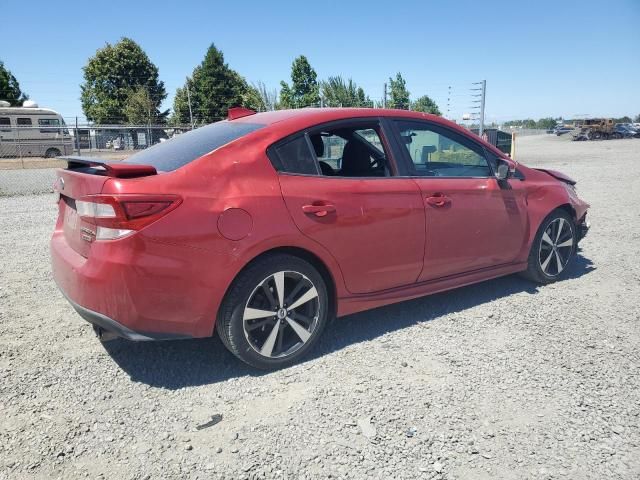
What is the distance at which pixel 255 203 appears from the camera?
281 cm

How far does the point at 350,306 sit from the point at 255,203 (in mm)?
1060

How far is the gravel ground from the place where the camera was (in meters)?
2.23

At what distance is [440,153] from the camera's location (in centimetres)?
401

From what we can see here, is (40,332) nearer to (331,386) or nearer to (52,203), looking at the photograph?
(331,386)

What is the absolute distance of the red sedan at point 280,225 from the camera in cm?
259

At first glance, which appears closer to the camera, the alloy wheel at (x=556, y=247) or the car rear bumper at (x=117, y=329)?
the car rear bumper at (x=117, y=329)

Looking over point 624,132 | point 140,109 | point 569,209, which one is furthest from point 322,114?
point 624,132

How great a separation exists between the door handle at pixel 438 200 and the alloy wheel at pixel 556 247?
1.42 metres

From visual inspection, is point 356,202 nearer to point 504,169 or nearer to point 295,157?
point 295,157

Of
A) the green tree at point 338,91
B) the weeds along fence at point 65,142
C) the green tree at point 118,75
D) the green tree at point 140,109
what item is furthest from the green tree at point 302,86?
the green tree at point 118,75

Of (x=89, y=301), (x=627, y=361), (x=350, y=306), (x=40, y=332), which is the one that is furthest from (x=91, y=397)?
(x=627, y=361)

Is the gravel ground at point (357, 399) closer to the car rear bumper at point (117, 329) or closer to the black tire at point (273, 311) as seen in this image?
the black tire at point (273, 311)

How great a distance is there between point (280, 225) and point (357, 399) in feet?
3.71

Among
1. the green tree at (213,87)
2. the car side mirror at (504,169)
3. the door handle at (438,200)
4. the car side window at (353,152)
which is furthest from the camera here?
the green tree at (213,87)
